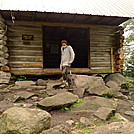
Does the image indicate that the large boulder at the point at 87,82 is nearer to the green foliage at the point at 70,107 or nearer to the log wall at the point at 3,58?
the green foliage at the point at 70,107

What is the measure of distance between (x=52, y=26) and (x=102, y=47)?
313cm

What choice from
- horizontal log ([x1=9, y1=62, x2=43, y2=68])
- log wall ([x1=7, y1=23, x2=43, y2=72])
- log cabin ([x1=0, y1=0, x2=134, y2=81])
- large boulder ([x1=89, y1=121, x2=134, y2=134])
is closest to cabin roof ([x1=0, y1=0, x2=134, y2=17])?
log cabin ([x1=0, y1=0, x2=134, y2=81])

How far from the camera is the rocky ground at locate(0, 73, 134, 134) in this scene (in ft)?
7.45

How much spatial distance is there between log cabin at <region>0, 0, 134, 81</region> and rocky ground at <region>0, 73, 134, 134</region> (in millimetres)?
1649

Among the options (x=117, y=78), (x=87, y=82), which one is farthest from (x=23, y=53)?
(x=117, y=78)

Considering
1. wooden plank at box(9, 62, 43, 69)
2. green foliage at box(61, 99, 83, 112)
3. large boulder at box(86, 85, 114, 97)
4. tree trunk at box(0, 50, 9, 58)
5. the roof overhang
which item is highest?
the roof overhang

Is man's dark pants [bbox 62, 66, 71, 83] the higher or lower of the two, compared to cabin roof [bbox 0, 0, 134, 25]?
lower

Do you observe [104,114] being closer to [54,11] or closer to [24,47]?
[54,11]

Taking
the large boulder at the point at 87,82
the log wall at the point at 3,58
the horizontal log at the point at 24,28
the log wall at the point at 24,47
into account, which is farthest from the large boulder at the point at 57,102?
the horizontal log at the point at 24,28

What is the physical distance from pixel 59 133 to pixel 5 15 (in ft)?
21.8

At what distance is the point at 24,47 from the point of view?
7.58 meters

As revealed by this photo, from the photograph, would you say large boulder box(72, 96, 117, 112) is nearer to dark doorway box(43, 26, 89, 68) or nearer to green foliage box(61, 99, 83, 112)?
green foliage box(61, 99, 83, 112)

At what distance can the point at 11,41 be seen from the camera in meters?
7.42

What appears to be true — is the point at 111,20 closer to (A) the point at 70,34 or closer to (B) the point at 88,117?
(A) the point at 70,34
